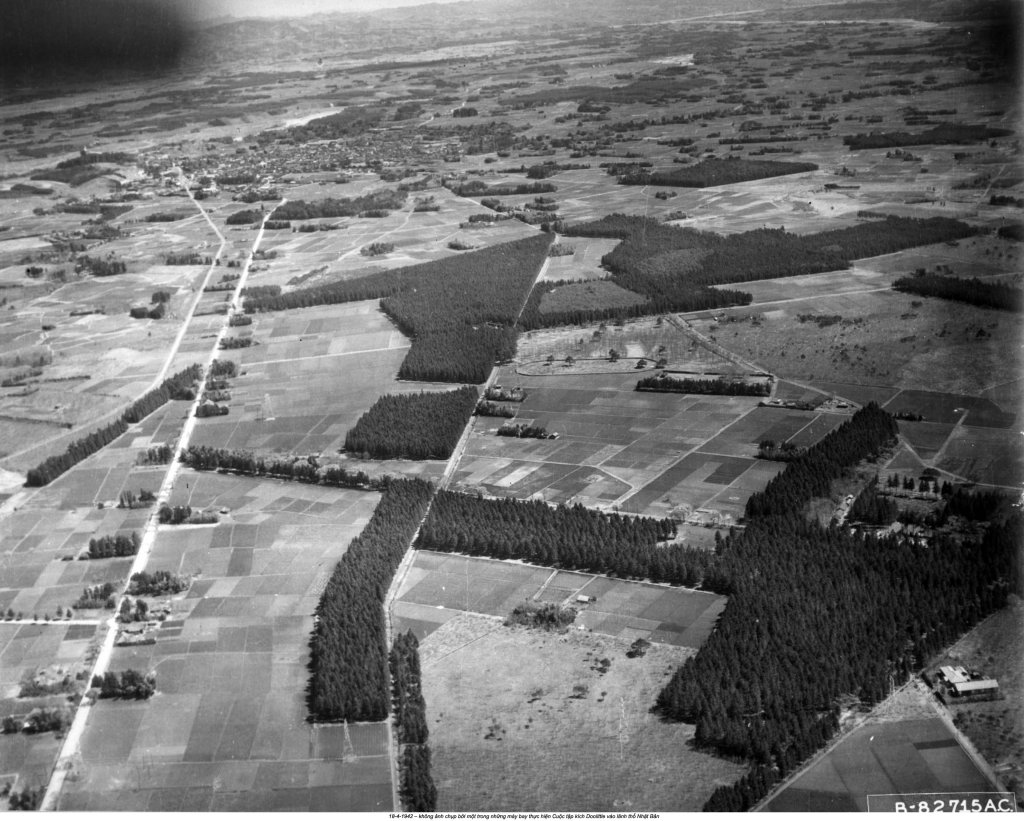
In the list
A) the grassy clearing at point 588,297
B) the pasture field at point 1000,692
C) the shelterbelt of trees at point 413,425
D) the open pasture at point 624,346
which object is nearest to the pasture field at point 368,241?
the grassy clearing at point 588,297

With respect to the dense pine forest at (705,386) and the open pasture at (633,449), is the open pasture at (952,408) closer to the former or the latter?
the open pasture at (633,449)

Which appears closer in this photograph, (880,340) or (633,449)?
(633,449)

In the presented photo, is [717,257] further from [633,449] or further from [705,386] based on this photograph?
[633,449]

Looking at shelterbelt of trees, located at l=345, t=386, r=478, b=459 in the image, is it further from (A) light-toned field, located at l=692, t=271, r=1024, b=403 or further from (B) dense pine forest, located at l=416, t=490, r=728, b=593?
(A) light-toned field, located at l=692, t=271, r=1024, b=403

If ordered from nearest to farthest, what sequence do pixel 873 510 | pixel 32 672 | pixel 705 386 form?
pixel 32 672 → pixel 873 510 → pixel 705 386

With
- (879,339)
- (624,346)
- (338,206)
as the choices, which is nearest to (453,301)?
(624,346)

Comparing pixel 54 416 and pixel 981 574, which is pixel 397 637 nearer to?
pixel 981 574
